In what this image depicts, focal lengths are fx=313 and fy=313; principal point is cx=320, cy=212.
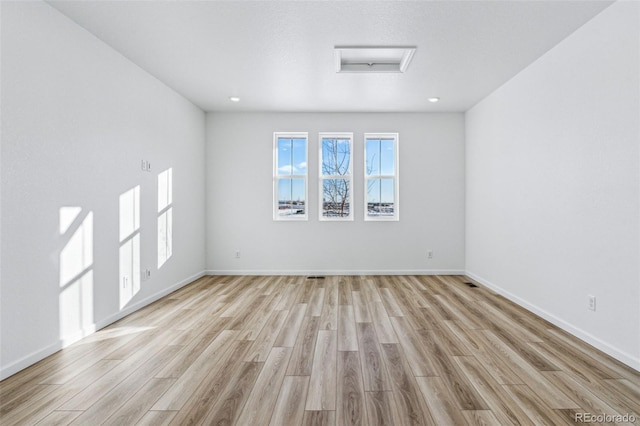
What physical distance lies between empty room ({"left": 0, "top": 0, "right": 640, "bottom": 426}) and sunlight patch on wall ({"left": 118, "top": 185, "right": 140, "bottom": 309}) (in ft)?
0.08

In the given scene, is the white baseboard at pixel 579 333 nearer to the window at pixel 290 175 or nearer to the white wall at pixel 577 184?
the white wall at pixel 577 184

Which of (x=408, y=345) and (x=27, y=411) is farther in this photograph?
(x=408, y=345)

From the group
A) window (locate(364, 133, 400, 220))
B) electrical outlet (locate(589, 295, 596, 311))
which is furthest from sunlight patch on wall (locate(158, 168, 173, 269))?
electrical outlet (locate(589, 295, 596, 311))

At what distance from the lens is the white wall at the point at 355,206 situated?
17.7ft

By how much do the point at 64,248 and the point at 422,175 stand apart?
4.89 metres

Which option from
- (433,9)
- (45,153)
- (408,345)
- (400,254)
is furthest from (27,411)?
(400,254)

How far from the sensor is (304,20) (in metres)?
2.67

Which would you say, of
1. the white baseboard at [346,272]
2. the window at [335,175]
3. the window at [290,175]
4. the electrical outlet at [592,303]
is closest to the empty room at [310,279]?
the electrical outlet at [592,303]

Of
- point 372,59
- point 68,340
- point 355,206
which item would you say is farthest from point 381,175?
point 68,340

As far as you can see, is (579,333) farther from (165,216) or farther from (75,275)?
(165,216)

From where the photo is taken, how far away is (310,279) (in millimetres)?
5078

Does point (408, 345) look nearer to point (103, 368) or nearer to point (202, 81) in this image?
point (103, 368)

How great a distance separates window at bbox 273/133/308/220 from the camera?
5465 millimetres

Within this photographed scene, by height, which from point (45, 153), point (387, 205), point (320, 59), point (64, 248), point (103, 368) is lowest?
point (103, 368)
